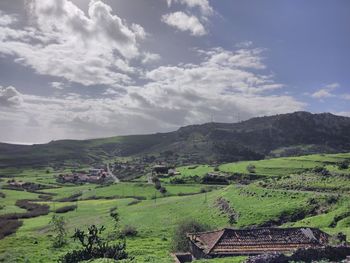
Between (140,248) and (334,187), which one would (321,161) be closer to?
(334,187)

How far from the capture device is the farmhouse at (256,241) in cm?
4600

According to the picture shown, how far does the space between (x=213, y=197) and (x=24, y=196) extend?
9452cm

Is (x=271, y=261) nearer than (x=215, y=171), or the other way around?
(x=271, y=261)

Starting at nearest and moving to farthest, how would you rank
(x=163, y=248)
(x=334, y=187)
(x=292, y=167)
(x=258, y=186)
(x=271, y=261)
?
(x=271, y=261) < (x=163, y=248) < (x=334, y=187) < (x=258, y=186) < (x=292, y=167)

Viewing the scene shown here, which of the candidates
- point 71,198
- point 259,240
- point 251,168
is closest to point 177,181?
point 251,168

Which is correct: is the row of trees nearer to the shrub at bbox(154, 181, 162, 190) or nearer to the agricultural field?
the agricultural field

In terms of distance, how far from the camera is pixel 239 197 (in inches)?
4181

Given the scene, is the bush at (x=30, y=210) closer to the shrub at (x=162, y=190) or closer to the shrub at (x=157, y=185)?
the shrub at (x=162, y=190)

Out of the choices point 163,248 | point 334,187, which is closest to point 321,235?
point 163,248

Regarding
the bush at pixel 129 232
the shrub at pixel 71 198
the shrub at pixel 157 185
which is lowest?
the bush at pixel 129 232

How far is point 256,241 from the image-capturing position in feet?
156

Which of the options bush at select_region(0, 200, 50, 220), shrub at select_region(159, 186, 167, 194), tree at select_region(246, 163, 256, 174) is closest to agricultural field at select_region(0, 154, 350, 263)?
shrub at select_region(159, 186, 167, 194)

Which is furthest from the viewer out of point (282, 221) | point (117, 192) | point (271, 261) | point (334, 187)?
point (117, 192)

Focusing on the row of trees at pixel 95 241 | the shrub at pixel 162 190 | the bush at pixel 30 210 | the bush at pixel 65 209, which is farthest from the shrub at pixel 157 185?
the row of trees at pixel 95 241
